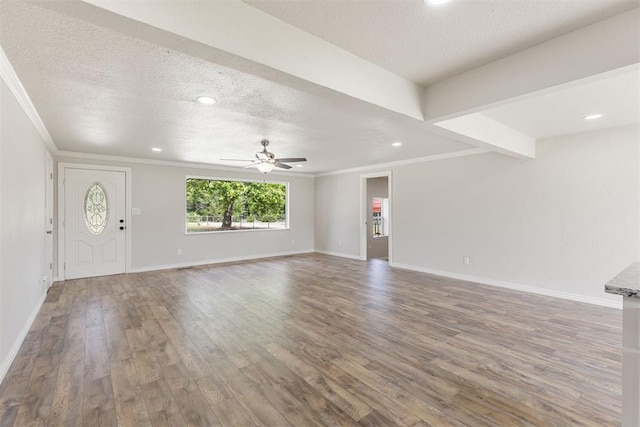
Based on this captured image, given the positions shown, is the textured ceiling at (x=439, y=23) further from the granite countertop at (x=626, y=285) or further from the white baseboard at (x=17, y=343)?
the white baseboard at (x=17, y=343)

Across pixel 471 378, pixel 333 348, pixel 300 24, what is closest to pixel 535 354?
pixel 471 378

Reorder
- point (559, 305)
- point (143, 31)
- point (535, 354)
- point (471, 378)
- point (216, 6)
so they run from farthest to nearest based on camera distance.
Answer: point (559, 305) → point (535, 354) → point (471, 378) → point (216, 6) → point (143, 31)

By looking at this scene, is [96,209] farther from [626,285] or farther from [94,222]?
Result: [626,285]

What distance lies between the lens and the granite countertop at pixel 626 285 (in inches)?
46.1

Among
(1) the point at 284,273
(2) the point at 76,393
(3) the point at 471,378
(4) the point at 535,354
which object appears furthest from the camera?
(1) the point at 284,273

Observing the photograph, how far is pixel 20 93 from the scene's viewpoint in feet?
8.53

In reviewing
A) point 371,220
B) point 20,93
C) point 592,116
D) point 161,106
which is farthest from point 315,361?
point 371,220

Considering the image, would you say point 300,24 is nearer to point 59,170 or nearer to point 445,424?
point 445,424

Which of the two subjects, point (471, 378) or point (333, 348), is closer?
point (471, 378)

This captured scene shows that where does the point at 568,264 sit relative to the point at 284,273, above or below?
above

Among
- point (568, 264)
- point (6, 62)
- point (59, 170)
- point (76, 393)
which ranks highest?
point (6, 62)

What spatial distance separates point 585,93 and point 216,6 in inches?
125

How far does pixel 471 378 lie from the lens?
2227 mm

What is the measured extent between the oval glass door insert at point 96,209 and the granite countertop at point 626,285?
22.7ft
